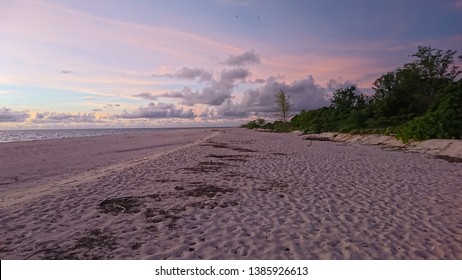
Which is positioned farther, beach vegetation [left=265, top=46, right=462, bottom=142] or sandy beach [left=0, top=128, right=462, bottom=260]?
beach vegetation [left=265, top=46, right=462, bottom=142]

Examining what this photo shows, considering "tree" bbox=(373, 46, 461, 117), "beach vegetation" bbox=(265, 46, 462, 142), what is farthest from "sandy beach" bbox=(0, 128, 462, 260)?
"tree" bbox=(373, 46, 461, 117)

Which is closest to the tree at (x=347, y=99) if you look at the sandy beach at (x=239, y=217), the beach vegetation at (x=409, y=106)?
the beach vegetation at (x=409, y=106)

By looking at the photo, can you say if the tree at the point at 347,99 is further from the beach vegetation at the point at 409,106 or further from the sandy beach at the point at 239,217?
the sandy beach at the point at 239,217

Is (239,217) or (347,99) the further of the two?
(347,99)

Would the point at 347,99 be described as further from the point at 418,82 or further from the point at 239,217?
Answer: the point at 239,217

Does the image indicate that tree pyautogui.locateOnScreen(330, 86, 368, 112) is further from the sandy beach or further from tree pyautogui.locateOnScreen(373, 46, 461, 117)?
the sandy beach

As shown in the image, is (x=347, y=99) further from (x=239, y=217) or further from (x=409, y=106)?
(x=239, y=217)

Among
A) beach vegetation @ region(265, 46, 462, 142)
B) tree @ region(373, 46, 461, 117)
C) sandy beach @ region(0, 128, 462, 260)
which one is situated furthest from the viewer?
tree @ region(373, 46, 461, 117)

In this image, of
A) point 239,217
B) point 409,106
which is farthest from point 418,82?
point 239,217

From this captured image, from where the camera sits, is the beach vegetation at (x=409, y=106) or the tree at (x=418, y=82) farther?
the tree at (x=418, y=82)

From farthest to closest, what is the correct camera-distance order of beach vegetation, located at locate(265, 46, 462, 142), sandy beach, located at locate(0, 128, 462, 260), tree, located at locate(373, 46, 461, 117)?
1. tree, located at locate(373, 46, 461, 117)
2. beach vegetation, located at locate(265, 46, 462, 142)
3. sandy beach, located at locate(0, 128, 462, 260)

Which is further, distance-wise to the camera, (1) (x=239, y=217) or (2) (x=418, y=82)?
(2) (x=418, y=82)

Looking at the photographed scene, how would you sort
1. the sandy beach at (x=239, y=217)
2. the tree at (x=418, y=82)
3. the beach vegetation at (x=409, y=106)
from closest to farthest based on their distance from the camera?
1. the sandy beach at (x=239, y=217)
2. the beach vegetation at (x=409, y=106)
3. the tree at (x=418, y=82)
